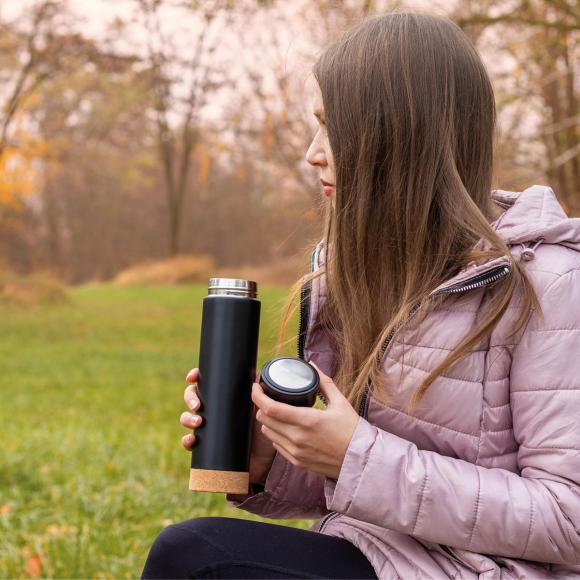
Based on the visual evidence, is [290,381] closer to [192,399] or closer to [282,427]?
[282,427]

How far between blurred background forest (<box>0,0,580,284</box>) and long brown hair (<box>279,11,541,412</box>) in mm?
181

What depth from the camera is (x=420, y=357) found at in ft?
4.59

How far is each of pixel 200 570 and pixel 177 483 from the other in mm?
2482

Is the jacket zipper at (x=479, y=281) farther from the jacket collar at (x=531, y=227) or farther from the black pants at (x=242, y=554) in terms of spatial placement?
the black pants at (x=242, y=554)

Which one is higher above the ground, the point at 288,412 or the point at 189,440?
the point at 288,412

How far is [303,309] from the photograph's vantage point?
166cm

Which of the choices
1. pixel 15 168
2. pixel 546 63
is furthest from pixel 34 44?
pixel 546 63

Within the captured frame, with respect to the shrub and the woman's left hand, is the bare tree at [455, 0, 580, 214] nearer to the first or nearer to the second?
the woman's left hand

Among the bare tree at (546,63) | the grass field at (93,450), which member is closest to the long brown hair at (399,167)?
the grass field at (93,450)

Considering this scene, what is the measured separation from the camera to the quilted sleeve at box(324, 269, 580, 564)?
1.26 meters

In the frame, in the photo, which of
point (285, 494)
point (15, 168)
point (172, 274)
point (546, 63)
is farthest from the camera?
point (172, 274)

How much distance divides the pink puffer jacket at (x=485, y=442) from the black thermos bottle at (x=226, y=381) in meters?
0.18

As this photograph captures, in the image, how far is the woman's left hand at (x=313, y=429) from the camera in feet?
4.22

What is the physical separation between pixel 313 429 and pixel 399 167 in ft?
1.70
